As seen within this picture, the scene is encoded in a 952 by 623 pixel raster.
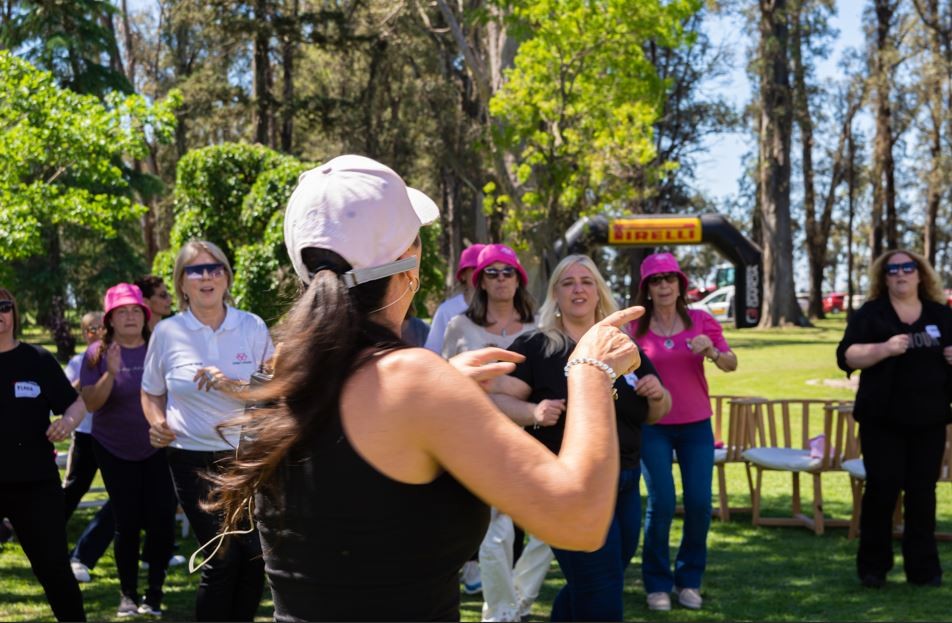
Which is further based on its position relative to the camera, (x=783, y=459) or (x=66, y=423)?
(x=783, y=459)

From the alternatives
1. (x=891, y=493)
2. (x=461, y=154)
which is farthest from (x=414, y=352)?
(x=461, y=154)

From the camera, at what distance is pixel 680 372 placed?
6.25 metres

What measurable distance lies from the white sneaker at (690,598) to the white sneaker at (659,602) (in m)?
0.10

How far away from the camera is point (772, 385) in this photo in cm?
1970

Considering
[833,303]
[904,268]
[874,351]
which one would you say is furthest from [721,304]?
[874,351]

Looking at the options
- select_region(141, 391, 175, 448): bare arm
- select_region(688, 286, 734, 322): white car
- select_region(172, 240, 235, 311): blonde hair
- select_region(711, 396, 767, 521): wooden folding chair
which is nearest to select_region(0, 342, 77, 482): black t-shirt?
select_region(141, 391, 175, 448): bare arm

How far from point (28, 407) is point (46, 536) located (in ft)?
2.18

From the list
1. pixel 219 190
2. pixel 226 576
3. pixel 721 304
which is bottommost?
pixel 721 304

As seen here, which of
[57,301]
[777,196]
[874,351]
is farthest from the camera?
[777,196]

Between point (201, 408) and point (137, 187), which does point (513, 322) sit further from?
point (137, 187)

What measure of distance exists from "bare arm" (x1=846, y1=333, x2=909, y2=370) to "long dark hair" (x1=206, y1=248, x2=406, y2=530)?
4982 millimetres

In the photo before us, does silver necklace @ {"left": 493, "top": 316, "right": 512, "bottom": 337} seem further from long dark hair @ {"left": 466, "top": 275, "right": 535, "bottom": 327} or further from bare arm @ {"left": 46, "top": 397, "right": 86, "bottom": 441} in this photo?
bare arm @ {"left": 46, "top": 397, "right": 86, "bottom": 441}

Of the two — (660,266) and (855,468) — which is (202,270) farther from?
(855,468)

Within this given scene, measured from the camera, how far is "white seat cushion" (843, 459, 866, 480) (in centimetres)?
733
